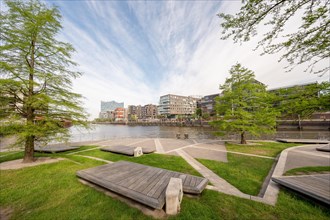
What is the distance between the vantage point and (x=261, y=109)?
13172mm

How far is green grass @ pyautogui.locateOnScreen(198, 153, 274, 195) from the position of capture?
531 cm

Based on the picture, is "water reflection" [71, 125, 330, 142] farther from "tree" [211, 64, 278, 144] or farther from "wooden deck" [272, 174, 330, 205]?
"wooden deck" [272, 174, 330, 205]

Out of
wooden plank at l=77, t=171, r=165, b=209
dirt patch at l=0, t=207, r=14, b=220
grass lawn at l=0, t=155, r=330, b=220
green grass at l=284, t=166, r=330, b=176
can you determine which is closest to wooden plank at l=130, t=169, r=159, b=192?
wooden plank at l=77, t=171, r=165, b=209

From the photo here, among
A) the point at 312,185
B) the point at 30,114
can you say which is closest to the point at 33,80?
the point at 30,114

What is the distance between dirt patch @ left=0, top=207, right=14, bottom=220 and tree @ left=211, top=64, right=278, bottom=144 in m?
13.8

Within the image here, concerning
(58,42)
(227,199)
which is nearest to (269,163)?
(227,199)

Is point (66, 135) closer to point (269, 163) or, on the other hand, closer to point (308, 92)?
point (308, 92)

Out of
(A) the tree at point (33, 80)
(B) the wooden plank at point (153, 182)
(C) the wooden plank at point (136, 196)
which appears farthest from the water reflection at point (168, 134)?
(B) the wooden plank at point (153, 182)

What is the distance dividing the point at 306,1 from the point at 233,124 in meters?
11.0

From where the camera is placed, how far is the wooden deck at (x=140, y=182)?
3689mm

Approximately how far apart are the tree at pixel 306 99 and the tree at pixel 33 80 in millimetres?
10202

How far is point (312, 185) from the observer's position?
15.0 feet

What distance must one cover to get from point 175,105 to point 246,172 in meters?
103

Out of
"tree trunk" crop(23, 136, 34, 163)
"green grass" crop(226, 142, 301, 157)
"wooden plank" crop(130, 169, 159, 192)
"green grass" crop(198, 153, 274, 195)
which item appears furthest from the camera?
"green grass" crop(226, 142, 301, 157)
